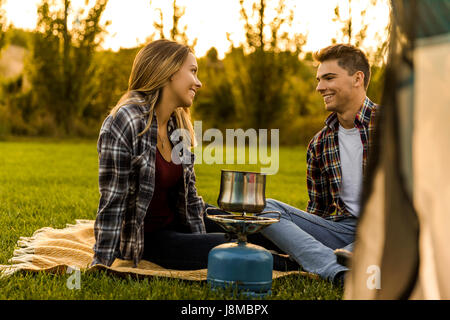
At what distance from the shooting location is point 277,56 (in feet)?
70.7

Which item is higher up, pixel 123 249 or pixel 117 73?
pixel 117 73

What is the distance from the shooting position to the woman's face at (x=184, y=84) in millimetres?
3412

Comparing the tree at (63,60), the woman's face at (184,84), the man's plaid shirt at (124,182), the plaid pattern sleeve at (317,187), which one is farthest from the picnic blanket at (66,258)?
the tree at (63,60)

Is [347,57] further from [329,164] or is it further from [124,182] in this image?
[124,182]

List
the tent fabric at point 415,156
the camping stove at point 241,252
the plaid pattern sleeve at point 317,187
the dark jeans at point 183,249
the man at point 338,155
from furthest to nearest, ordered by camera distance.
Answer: the plaid pattern sleeve at point 317,187 < the man at point 338,155 < the dark jeans at point 183,249 < the camping stove at point 241,252 < the tent fabric at point 415,156

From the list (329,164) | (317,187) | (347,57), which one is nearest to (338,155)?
(329,164)

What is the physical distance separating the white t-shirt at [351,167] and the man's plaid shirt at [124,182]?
4.41ft

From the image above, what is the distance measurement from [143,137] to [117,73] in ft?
69.2

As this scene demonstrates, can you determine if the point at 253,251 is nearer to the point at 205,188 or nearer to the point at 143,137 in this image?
the point at 143,137

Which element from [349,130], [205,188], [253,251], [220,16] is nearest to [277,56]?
[220,16]

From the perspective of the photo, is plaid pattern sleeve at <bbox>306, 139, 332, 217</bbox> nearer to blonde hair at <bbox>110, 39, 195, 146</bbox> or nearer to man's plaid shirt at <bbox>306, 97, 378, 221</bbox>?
man's plaid shirt at <bbox>306, 97, 378, 221</bbox>

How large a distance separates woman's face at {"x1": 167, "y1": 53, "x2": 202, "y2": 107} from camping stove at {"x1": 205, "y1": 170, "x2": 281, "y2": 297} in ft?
2.84

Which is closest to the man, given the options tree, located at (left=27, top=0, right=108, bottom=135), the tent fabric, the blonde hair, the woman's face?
the woman's face

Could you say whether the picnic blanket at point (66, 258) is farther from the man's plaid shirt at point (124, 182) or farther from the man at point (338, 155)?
the man at point (338, 155)
